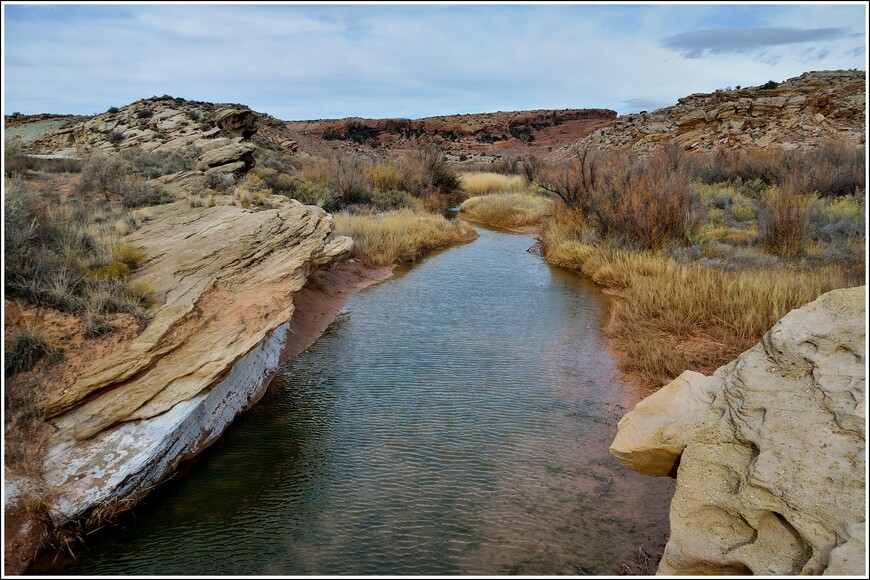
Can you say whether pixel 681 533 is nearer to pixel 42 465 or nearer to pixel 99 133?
pixel 42 465

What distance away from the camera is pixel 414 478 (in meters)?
4.75

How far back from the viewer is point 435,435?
5480 mm

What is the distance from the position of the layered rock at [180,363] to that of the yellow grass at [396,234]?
486 cm

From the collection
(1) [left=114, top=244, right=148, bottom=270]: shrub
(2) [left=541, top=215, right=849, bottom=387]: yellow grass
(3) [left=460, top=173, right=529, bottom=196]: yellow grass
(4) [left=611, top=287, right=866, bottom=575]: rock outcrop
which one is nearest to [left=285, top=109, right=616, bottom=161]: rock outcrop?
(3) [left=460, top=173, right=529, bottom=196]: yellow grass

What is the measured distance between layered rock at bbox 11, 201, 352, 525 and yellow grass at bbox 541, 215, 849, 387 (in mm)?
4660

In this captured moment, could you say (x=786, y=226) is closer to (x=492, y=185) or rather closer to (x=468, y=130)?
(x=492, y=185)

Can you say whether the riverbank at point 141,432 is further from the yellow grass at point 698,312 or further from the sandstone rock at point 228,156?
the sandstone rock at point 228,156

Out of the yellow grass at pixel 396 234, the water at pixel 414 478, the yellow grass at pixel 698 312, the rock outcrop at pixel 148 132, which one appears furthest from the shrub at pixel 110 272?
the rock outcrop at pixel 148 132

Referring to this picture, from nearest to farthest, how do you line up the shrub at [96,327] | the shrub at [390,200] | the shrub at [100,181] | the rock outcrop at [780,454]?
the rock outcrop at [780,454] → the shrub at [96,327] → the shrub at [100,181] → the shrub at [390,200]

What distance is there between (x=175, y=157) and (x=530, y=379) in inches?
498

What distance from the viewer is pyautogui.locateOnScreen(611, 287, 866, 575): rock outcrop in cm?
281

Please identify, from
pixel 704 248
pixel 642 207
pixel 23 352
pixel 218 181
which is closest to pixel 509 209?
pixel 642 207

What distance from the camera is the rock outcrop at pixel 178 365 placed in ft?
14.0

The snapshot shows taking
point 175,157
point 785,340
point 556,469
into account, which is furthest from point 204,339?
point 175,157
